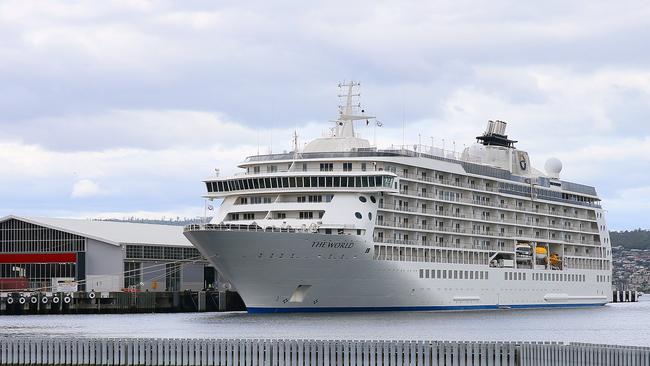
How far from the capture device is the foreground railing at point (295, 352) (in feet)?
125

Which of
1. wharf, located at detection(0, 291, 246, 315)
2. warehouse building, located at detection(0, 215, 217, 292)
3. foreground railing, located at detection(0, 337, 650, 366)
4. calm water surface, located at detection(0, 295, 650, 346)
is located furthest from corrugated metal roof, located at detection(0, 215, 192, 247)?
foreground railing, located at detection(0, 337, 650, 366)

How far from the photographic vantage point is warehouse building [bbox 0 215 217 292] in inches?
4498

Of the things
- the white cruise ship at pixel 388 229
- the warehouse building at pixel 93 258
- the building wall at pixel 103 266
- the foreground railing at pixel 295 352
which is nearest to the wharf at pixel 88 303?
the warehouse building at pixel 93 258

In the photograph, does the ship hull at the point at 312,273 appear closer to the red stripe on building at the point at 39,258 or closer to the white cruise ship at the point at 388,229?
the white cruise ship at the point at 388,229

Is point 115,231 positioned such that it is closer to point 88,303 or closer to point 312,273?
point 88,303

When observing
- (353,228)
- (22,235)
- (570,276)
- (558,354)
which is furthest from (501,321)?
(22,235)

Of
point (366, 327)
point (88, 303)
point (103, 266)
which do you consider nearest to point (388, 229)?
point (366, 327)

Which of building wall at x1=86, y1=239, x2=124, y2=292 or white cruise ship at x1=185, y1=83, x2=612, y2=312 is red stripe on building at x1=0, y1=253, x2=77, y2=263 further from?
white cruise ship at x1=185, y1=83, x2=612, y2=312

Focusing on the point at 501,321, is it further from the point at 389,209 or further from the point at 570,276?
the point at 570,276

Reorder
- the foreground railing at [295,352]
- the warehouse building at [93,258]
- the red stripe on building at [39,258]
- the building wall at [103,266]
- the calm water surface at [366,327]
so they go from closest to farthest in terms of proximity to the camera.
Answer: the foreground railing at [295,352] < the calm water surface at [366,327] < the building wall at [103,266] < the warehouse building at [93,258] < the red stripe on building at [39,258]

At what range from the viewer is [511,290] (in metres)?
107

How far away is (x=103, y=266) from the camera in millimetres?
114750

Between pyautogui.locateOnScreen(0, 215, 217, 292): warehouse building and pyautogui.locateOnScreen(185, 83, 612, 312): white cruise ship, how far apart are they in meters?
25.2

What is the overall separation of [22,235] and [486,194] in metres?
45.6
